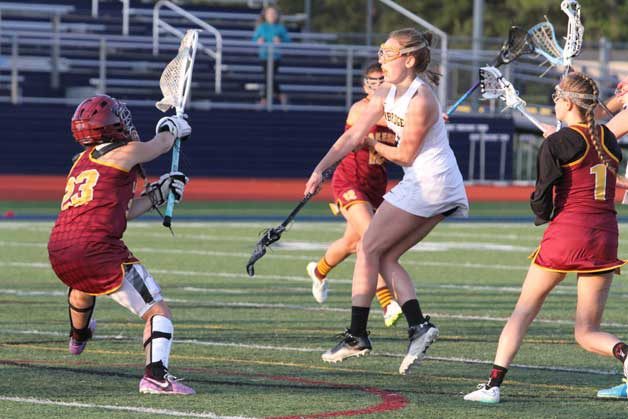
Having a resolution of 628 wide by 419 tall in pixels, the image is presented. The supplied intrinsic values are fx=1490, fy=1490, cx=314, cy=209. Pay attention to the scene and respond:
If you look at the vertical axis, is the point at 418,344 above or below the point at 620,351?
below

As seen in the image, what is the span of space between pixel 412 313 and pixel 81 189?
6.73 feet

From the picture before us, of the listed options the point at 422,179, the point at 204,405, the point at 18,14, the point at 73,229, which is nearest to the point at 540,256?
the point at 422,179

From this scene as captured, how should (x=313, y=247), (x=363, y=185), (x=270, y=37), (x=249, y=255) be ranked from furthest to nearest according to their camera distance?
(x=270, y=37) < (x=313, y=247) < (x=249, y=255) < (x=363, y=185)

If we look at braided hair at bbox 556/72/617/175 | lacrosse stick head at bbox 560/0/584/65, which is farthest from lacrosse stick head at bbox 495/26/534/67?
braided hair at bbox 556/72/617/175

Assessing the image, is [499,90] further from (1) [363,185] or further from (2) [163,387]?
(2) [163,387]

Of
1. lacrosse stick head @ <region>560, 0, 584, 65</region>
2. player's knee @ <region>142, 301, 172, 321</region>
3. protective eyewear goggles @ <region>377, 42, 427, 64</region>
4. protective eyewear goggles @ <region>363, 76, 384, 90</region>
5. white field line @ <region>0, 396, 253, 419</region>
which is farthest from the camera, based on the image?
protective eyewear goggles @ <region>363, 76, 384, 90</region>

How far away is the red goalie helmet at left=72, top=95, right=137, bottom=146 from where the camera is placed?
7891mm

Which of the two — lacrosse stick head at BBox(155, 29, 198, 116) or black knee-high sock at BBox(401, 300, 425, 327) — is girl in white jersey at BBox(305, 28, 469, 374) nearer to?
black knee-high sock at BBox(401, 300, 425, 327)

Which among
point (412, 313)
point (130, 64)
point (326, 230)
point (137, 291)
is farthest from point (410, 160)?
point (130, 64)

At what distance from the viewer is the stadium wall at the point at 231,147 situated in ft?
86.7

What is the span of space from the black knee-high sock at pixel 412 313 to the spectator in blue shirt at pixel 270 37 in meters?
20.1

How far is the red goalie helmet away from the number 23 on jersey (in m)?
0.21

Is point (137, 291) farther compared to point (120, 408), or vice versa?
point (137, 291)

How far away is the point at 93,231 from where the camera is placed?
7.71m
